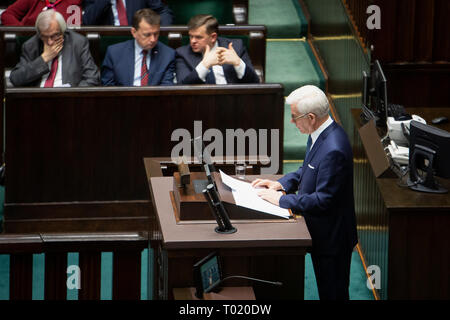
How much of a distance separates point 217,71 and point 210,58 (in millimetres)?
190

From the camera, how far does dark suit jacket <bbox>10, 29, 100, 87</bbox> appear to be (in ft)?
A: 17.8

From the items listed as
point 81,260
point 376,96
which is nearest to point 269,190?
point 81,260

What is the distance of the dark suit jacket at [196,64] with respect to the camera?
A: 5.39 metres

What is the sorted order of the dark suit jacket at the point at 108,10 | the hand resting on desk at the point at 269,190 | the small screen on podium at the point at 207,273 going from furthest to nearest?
the dark suit jacket at the point at 108,10
the hand resting on desk at the point at 269,190
the small screen on podium at the point at 207,273

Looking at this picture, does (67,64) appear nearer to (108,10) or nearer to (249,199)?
(108,10)

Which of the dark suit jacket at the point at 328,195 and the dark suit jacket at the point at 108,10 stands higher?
the dark suit jacket at the point at 108,10

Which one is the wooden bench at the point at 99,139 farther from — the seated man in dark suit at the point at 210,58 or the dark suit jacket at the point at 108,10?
the dark suit jacket at the point at 108,10

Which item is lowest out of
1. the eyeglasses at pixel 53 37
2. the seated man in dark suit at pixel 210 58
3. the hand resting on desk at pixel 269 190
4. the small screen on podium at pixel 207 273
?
the small screen on podium at pixel 207 273

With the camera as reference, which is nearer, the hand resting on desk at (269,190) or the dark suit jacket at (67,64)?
the hand resting on desk at (269,190)

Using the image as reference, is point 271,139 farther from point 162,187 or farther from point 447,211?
point 162,187

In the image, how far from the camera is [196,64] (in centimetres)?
552

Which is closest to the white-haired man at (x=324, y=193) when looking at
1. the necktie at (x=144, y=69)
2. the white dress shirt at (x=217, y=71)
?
the white dress shirt at (x=217, y=71)

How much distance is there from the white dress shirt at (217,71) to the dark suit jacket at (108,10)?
3.44 feet

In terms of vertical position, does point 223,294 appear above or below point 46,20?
below
